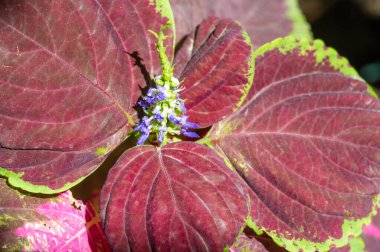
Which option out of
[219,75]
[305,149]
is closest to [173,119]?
[219,75]

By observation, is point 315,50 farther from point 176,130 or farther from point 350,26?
point 350,26

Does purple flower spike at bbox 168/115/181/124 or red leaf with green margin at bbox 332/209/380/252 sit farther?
red leaf with green margin at bbox 332/209/380/252

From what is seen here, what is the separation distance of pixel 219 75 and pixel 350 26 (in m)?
1.92

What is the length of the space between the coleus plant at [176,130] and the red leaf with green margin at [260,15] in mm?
144

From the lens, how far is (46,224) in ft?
2.75

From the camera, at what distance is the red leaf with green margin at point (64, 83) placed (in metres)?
0.76

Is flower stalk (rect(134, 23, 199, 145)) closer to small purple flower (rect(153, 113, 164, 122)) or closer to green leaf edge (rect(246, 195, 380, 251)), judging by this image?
small purple flower (rect(153, 113, 164, 122))

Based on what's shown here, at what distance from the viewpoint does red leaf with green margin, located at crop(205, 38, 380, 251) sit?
0.89 m

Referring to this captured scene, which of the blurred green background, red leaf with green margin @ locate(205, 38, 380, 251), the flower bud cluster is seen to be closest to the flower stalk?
the flower bud cluster

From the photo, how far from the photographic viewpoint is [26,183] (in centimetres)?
80

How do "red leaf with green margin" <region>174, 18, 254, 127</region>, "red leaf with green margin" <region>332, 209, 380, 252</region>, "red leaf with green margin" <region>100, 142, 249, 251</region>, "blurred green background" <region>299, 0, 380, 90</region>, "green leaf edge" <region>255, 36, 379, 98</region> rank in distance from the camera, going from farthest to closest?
"blurred green background" <region>299, 0, 380, 90</region>
"red leaf with green margin" <region>332, 209, 380, 252</region>
"green leaf edge" <region>255, 36, 379, 98</region>
"red leaf with green margin" <region>174, 18, 254, 127</region>
"red leaf with green margin" <region>100, 142, 249, 251</region>

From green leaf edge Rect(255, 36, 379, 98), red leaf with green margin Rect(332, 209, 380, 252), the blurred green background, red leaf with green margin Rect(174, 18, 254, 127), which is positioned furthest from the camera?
the blurred green background

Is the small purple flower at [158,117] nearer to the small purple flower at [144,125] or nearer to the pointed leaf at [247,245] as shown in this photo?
the small purple flower at [144,125]

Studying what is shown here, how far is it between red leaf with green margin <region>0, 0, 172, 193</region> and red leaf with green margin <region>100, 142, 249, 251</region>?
8cm
